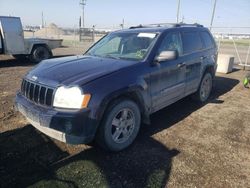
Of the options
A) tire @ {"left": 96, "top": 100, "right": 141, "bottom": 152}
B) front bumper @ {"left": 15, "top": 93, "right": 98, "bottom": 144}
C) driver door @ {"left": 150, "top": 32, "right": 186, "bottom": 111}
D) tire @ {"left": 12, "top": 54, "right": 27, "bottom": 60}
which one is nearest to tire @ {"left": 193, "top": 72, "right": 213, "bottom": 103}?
driver door @ {"left": 150, "top": 32, "right": 186, "bottom": 111}

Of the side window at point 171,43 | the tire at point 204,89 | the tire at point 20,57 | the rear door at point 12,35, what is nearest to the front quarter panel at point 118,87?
the side window at point 171,43

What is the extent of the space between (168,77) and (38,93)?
7.47ft

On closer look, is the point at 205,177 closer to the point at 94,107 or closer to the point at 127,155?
the point at 127,155

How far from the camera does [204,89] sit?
21.0 ft

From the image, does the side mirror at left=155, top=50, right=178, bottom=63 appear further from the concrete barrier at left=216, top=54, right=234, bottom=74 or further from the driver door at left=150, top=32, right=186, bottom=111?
the concrete barrier at left=216, top=54, right=234, bottom=74

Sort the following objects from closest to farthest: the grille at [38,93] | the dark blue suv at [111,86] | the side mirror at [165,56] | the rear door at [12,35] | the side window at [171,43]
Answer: the dark blue suv at [111,86] < the grille at [38,93] < the side mirror at [165,56] < the side window at [171,43] < the rear door at [12,35]

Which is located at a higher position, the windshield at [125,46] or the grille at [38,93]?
the windshield at [125,46]

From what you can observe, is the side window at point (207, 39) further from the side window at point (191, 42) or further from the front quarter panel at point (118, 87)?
the front quarter panel at point (118, 87)

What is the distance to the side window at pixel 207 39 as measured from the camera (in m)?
6.14

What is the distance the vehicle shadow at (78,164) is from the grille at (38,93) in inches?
32.0

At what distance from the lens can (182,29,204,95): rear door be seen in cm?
526

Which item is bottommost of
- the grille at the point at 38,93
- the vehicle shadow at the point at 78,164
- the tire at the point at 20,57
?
the tire at the point at 20,57

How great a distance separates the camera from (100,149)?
12.9ft

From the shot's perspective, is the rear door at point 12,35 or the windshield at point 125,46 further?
the rear door at point 12,35
